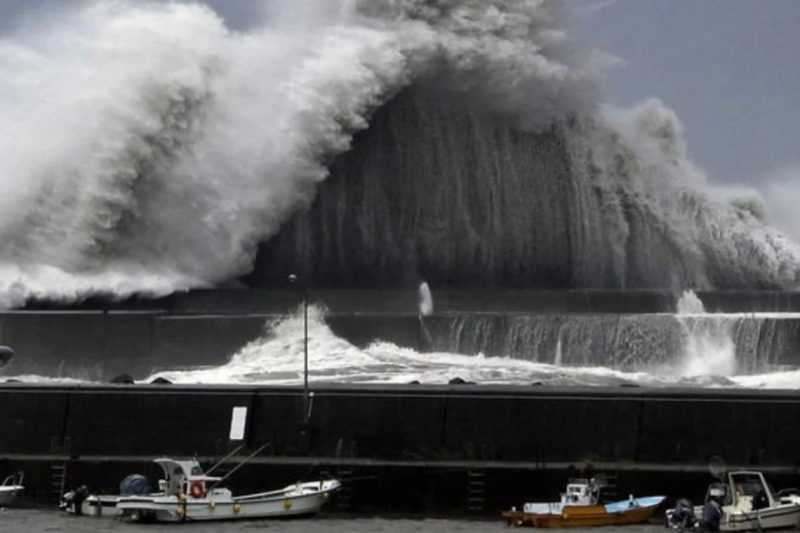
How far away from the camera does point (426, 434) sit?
20.3 m

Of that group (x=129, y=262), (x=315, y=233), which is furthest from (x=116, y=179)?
(x=315, y=233)

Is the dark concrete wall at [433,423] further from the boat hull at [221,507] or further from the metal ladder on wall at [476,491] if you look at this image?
the boat hull at [221,507]

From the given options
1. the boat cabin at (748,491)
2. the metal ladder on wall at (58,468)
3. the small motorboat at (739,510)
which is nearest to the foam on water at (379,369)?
the metal ladder on wall at (58,468)

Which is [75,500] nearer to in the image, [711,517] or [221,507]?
[221,507]

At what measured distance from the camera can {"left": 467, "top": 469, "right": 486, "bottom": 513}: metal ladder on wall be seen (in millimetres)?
19531

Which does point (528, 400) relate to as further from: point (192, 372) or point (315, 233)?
point (315, 233)

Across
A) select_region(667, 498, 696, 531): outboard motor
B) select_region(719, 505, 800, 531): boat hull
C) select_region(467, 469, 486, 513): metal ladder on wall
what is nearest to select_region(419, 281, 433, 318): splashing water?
select_region(467, 469, 486, 513): metal ladder on wall

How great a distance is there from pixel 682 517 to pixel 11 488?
7.31 metres

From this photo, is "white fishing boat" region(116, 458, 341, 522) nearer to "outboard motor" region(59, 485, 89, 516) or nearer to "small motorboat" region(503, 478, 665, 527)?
"outboard motor" region(59, 485, 89, 516)

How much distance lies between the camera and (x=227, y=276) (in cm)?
3447

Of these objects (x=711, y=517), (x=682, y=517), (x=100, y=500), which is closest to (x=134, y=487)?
(x=100, y=500)

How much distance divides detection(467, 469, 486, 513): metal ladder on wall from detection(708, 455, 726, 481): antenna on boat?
96.4 inches

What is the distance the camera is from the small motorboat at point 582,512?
18766mm

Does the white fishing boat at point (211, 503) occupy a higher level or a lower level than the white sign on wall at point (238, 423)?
lower
